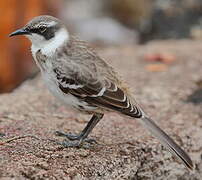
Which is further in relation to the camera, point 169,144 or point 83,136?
point 83,136

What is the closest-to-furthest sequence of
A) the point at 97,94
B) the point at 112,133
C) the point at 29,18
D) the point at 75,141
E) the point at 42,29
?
the point at 97,94, the point at 42,29, the point at 75,141, the point at 112,133, the point at 29,18

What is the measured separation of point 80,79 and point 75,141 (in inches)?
25.2

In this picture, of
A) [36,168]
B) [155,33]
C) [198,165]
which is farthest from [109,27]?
[36,168]

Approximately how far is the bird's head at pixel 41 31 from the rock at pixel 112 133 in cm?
92

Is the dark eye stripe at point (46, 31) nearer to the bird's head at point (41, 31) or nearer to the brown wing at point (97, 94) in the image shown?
the bird's head at point (41, 31)

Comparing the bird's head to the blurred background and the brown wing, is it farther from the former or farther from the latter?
the blurred background

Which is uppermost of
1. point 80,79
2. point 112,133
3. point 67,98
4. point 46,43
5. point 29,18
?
point 46,43

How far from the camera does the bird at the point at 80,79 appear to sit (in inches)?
212

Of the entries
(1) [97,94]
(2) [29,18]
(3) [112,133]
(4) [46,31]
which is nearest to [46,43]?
(4) [46,31]

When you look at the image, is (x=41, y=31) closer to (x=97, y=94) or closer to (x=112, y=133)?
(x=97, y=94)

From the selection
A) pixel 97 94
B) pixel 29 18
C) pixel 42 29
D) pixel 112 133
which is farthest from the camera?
pixel 29 18

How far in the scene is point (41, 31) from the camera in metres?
5.56

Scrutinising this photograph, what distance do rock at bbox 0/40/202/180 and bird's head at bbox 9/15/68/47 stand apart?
0.92m

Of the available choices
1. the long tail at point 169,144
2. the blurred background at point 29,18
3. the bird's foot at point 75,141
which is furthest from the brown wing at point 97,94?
the blurred background at point 29,18
